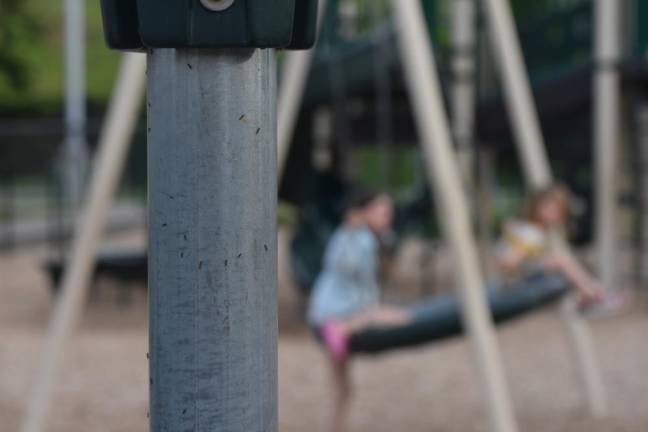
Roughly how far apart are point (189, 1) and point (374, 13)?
384 inches

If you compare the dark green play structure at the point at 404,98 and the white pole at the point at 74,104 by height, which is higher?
the white pole at the point at 74,104

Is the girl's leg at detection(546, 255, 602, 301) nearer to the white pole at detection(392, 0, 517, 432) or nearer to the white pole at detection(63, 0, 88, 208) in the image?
the white pole at detection(392, 0, 517, 432)

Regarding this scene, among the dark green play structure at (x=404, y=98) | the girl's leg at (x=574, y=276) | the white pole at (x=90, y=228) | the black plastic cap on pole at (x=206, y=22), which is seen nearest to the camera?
the black plastic cap on pole at (x=206, y=22)

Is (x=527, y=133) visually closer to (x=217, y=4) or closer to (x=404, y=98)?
(x=217, y=4)

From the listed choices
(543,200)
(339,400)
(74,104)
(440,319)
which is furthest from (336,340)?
(74,104)

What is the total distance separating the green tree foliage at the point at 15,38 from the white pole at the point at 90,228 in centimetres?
1885

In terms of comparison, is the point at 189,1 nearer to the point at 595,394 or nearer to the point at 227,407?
the point at 227,407

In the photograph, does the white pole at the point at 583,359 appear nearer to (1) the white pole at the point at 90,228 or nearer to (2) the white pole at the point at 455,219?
(2) the white pole at the point at 455,219

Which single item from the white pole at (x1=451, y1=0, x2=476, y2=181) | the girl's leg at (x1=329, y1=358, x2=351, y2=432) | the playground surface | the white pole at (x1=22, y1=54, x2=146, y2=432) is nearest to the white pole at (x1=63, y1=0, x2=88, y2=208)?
the playground surface

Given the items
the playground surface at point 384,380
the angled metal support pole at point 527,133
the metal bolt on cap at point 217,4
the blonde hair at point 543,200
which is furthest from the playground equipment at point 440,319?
the metal bolt on cap at point 217,4

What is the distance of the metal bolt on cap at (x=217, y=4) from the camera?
1.75 m

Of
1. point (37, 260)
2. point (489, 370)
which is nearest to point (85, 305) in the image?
point (37, 260)

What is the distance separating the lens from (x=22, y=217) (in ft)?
66.7

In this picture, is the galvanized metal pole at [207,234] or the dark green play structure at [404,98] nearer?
the galvanized metal pole at [207,234]
